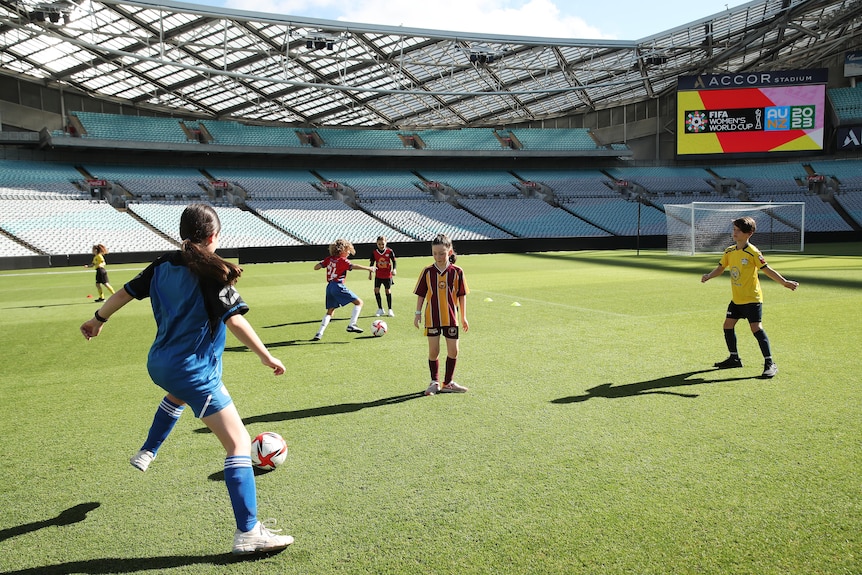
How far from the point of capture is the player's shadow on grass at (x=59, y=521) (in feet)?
12.8

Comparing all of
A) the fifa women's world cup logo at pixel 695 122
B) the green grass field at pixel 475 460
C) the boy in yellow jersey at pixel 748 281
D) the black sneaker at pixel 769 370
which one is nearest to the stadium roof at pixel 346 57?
the fifa women's world cup logo at pixel 695 122

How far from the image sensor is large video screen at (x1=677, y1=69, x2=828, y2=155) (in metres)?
39.1

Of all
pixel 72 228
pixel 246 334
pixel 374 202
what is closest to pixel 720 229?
pixel 374 202

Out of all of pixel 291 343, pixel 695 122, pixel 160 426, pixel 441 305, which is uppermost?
pixel 695 122

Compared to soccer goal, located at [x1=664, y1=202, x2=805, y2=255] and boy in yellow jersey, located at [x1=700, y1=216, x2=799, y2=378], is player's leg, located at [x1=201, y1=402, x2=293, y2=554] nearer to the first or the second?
boy in yellow jersey, located at [x1=700, y1=216, x2=799, y2=378]

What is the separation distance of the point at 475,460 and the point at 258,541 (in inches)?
78.5

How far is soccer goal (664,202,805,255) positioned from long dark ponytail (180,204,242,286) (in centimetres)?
3383

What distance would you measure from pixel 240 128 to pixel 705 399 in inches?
1986

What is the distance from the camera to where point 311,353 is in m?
9.62

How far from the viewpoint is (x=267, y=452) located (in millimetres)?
4918

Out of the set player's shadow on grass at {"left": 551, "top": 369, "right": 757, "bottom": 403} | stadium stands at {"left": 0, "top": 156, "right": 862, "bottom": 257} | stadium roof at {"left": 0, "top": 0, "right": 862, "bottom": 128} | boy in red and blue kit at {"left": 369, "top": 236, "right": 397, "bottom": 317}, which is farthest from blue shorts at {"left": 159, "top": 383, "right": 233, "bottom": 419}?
stadium stands at {"left": 0, "top": 156, "right": 862, "bottom": 257}

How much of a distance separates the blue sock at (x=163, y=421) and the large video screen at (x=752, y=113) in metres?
41.0

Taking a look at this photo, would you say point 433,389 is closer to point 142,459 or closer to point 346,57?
point 142,459

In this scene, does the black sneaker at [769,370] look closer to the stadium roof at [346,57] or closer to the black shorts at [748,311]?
the black shorts at [748,311]
